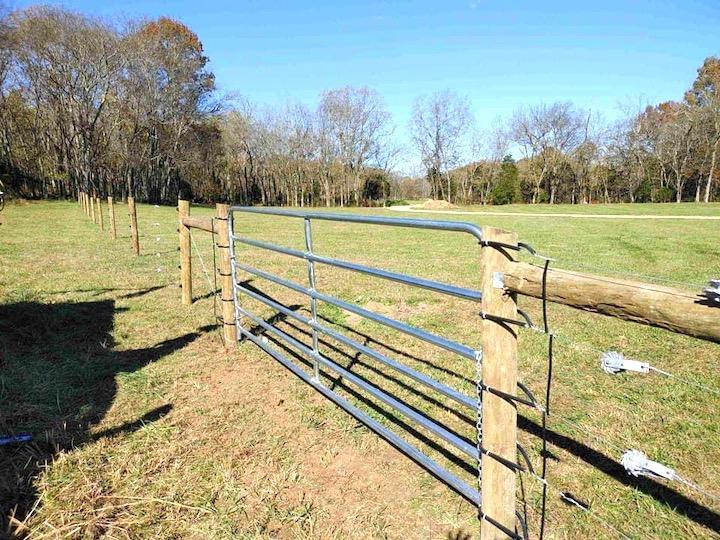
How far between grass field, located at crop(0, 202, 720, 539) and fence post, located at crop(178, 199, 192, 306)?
26 cm

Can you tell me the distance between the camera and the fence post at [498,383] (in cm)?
178

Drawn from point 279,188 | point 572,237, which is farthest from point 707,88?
point 279,188

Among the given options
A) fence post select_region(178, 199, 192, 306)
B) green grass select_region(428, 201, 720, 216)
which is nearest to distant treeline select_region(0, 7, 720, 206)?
green grass select_region(428, 201, 720, 216)

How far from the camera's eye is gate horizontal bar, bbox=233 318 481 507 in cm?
213

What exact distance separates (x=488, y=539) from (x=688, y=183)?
51.2 m

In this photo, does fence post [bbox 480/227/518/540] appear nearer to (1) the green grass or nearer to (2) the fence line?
(2) the fence line

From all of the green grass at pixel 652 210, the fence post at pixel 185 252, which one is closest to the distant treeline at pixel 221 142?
the green grass at pixel 652 210

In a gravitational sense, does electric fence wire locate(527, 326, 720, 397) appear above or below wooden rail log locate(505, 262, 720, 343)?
below

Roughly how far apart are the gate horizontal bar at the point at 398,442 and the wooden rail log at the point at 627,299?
3.42ft

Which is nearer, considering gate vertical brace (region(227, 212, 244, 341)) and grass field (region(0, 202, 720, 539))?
grass field (region(0, 202, 720, 539))

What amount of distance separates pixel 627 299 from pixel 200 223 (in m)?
4.87

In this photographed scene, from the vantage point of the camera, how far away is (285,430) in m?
3.14

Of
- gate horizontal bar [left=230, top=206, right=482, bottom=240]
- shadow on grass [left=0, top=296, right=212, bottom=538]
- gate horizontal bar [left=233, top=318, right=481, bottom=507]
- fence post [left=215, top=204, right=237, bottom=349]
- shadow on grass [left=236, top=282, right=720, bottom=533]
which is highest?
gate horizontal bar [left=230, top=206, right=482, bottom=240]

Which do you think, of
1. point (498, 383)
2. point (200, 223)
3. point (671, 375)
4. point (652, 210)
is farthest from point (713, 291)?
point (652, 210)
